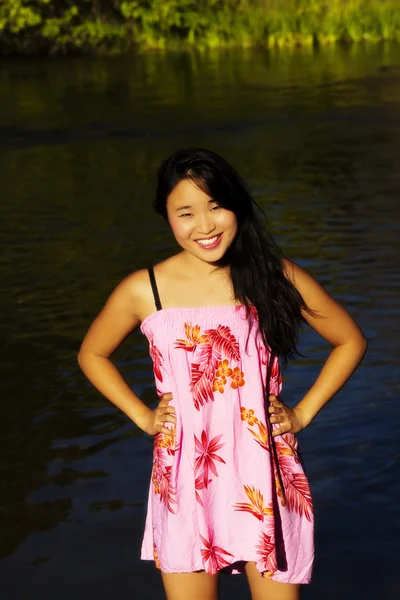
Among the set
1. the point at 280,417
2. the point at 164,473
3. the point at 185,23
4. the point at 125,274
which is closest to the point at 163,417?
the point at 164,473

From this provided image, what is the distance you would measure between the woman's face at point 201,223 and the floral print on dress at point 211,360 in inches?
8.8

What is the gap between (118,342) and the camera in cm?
383

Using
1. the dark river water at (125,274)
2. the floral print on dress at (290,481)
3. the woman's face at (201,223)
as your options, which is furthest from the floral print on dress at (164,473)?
the dark river water at (125,274)

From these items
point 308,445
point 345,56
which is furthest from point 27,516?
point 345,56

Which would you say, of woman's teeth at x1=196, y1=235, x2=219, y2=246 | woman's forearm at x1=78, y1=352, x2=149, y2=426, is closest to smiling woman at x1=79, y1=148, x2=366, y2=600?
woman's teeth at x1=196, y1=235, x2=219, y2=246

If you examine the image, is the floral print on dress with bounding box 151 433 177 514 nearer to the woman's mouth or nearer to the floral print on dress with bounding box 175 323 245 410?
the floral print on dress with bounding box 175 323 245 410

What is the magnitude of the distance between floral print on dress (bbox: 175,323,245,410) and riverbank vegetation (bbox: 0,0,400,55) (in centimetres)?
3043

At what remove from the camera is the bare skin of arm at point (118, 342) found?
3598 mm

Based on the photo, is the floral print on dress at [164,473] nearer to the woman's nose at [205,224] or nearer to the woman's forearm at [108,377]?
the woman's forearm at [108,377]

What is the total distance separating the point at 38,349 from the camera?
8250 millimetres

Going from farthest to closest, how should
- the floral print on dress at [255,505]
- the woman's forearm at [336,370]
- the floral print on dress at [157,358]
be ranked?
the woman's forearm at [336,370], the floral print on dress at [157,358], the floral print on dress at [255,505]

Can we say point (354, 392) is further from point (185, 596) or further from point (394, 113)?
point (394, 113)

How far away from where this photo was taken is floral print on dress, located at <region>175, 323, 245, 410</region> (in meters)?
3.49

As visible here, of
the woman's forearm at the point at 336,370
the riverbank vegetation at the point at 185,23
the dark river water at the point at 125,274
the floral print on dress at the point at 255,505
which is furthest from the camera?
the riverbank vegetation at the point at 185,23
